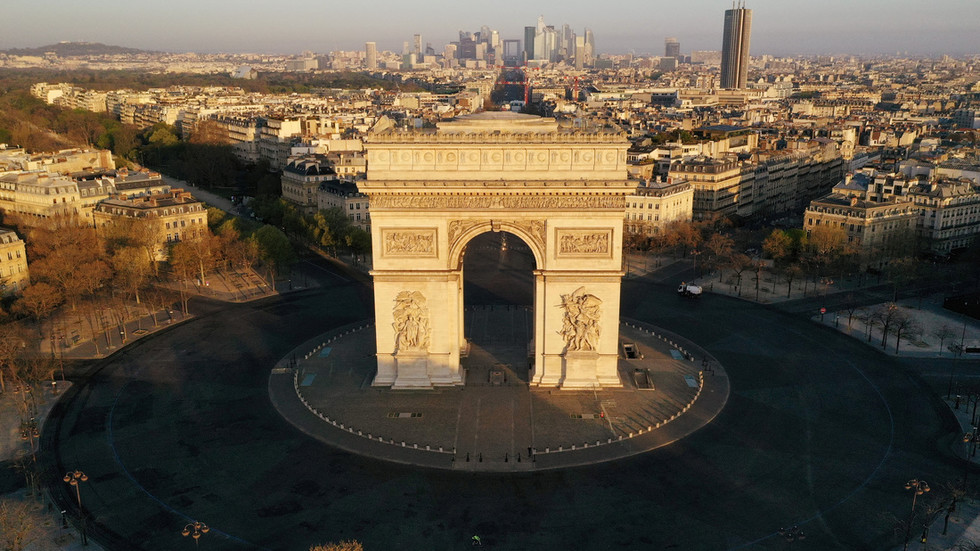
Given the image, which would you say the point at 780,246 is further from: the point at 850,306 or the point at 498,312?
the point at 498,312

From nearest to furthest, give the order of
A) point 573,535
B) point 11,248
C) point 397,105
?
point 573,535
point 11,248
point 397,105

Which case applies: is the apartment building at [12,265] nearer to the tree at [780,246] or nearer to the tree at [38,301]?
the tree at [38,301]

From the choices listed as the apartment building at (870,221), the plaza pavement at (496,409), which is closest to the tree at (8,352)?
the plaza pavement at (496,409)

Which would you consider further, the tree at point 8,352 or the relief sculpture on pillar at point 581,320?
the relief sculpture on pillar at point 581,320

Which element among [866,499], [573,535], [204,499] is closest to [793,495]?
[866,499]

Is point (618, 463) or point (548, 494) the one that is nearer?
point (548, 494)

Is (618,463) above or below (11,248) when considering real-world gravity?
below

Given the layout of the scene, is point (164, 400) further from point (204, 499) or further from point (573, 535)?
point (573, 535)
